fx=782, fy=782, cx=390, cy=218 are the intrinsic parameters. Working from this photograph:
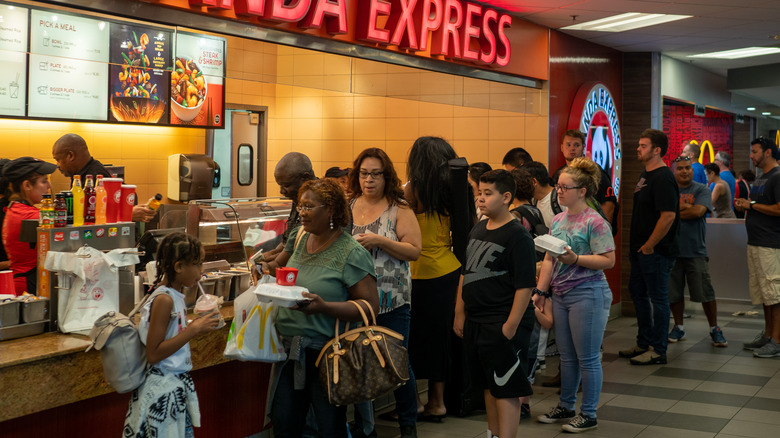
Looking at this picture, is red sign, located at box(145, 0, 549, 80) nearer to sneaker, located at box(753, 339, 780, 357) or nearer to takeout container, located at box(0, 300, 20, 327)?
takeout container, located at box(0, 300, 20, 327)

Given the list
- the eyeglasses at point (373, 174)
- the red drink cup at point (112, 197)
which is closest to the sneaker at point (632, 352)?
the eyeglasses at point (373, 174)

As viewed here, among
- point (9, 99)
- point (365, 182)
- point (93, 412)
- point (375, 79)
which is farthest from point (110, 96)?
point (93, 412)

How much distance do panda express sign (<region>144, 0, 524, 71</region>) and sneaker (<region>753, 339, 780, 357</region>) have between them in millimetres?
3536

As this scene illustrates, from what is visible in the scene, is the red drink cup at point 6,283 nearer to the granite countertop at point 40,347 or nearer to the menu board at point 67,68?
the granite countertop at point 40,347

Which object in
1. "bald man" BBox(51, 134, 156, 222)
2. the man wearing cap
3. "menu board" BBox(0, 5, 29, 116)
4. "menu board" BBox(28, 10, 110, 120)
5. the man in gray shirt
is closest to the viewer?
the man wearing cap

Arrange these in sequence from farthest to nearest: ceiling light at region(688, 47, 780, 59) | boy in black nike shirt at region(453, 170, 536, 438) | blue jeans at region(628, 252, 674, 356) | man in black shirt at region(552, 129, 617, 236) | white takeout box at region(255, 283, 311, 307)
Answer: ceiling light at region(688, 47, 780, 59)
man in black shirt at region(552, 129, 617, 236)
blue jeans at region(628, 252, 674, 356)
boy in black nike shirt at region(453, 170, 536, 438)
white takeout box at region(255, 283, 311, 307)

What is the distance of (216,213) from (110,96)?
294cm

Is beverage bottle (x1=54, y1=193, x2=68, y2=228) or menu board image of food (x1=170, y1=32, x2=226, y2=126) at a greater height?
menu board image of food (x1=170, y1=32, x2=226, y2=126)

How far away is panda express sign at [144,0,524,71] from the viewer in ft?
15.9

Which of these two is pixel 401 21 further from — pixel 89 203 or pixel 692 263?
pixel 692 263

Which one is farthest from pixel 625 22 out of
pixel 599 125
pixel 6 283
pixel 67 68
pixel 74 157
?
pixel 6 283

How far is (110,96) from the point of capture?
22.5 ft

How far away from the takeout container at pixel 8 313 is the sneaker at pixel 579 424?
324 cm

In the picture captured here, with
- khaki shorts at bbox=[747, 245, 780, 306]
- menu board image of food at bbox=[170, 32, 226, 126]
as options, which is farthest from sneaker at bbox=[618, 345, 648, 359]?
menu board image of food at bbox=[170, 32, 226, 126]
